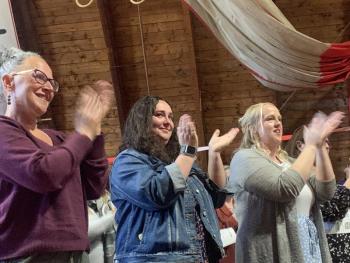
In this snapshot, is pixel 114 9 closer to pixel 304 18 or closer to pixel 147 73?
pixel 147 73

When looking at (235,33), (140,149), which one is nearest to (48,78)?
(140,149)

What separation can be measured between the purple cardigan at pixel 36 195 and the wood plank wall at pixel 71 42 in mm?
3007

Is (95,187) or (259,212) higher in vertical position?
(95,187)

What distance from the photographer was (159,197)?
Result: 1637 mm

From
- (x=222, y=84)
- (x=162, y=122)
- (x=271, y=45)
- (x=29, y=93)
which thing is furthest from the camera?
(x=222, y=84)

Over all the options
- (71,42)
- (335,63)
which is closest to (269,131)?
(335,63)

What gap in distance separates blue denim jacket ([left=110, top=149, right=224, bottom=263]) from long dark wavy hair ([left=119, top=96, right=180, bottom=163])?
0.11 feet

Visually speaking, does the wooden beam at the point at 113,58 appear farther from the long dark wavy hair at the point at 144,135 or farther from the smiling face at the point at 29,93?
the smiling face at the point at 29,93

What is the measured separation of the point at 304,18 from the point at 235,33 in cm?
129

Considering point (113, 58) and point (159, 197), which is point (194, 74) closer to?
point (113, 58)

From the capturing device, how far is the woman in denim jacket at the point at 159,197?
1663 mm

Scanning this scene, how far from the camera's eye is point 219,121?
4.79m

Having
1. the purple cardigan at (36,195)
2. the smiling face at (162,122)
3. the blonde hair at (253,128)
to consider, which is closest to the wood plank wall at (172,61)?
the blonde hair at (253,128)

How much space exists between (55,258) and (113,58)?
3.37 metres
